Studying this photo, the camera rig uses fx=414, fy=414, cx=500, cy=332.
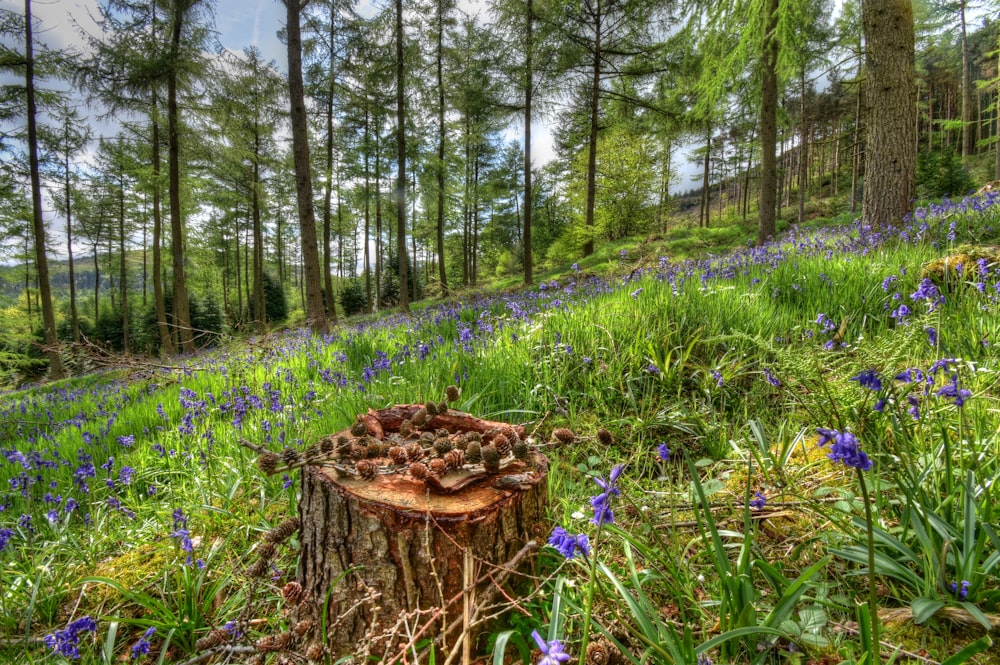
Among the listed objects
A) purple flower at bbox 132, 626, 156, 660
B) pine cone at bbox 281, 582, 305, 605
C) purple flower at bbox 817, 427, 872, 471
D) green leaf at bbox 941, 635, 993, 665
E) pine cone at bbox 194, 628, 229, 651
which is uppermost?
purple flower at bbox 817, 427, 872, 471

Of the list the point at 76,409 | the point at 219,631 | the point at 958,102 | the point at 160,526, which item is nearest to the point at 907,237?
the point at 219,631

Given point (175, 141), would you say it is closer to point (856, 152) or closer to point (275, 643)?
point (275, 643)

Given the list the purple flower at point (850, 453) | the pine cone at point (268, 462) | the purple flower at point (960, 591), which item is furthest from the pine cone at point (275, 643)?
the purple flower at point (960, 591)

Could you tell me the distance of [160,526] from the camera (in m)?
2.12

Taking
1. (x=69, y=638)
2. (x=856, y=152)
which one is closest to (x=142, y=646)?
(x=69, y=638)

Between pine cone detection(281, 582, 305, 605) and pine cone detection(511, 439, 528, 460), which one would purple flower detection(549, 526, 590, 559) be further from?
pine cone detection(281, 582, 305, 605)

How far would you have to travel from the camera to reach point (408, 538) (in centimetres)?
126

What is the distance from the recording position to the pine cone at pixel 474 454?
146cm

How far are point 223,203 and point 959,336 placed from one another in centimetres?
2182

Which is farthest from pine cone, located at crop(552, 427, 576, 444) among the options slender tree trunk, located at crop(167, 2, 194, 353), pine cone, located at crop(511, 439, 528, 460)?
slender tree trunk, located at crop(167, 2, 194, 353)

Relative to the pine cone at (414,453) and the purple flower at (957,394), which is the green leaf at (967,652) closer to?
the purple flower at (957,394)

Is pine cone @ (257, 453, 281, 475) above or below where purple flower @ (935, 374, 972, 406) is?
below

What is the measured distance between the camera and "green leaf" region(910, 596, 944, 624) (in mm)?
932

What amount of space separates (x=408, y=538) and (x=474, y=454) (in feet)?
1.11
